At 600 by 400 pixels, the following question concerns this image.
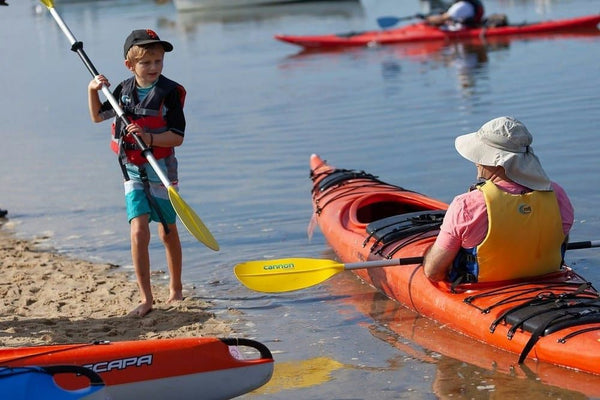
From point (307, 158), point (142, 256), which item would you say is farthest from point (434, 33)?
point (142, 256)

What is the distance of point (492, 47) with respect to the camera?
61.9ft

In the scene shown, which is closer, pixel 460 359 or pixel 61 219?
pixel 460 359

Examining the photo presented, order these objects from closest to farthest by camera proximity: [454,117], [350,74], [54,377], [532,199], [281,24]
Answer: [54,377], [532,199], [454,117], [350,74], [281,24]

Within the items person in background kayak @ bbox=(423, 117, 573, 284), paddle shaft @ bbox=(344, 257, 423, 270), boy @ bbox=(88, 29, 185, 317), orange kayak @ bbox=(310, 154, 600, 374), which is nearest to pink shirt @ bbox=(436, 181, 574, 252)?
person in background kayak @ bbox=(423, 117, 573, 284)

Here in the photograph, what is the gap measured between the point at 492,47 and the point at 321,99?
5392mm

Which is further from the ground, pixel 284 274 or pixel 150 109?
pixel 150 109

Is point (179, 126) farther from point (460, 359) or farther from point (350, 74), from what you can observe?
point (350, 74)

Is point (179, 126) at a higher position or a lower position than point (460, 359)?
higher

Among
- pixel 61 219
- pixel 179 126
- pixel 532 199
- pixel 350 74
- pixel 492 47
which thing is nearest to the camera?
pixel 532 199

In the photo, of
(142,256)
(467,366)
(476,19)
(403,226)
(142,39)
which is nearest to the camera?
(467,366)

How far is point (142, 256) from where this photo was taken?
579 centimetres

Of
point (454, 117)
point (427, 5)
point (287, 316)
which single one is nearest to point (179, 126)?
point (287, 316)

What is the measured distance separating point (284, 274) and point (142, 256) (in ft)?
2.57

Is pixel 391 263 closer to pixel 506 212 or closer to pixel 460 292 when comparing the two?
pixel 460 292
